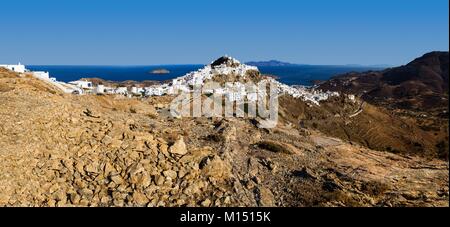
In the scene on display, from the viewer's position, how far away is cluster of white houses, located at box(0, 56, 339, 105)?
36.8 meters

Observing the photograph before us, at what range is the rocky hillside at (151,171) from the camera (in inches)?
509

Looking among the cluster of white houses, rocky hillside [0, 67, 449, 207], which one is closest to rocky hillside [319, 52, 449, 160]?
the cluster of white houses

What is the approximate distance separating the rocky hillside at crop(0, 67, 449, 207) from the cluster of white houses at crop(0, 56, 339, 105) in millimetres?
17737

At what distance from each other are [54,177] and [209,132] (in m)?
8.42

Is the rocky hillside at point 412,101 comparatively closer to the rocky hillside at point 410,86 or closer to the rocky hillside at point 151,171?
the rocky hillside at point 410,86

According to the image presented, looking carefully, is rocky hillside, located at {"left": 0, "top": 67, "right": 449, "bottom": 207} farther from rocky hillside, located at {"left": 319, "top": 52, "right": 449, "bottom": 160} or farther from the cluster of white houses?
rocky hillside, located at {"left": 319, "top": 52, "right": 449, "bottom": 160}

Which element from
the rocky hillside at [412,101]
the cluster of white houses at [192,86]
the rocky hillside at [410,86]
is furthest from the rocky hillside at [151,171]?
the rocky hillside at [410,86]

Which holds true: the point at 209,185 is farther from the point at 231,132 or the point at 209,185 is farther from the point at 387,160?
the point at 387,160

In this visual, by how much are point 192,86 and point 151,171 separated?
91.5ft

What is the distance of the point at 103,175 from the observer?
44.8ft

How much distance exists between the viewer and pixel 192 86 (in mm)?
41562

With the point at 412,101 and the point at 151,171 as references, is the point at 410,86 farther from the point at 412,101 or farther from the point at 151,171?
the point at 151,171

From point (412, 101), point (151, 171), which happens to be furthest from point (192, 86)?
point (412, 101)

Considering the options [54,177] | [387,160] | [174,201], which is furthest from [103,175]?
[387,160]
